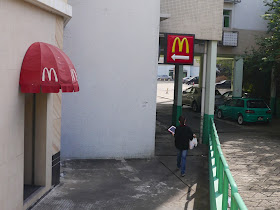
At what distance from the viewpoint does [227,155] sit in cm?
1274

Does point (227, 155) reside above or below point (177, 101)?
below

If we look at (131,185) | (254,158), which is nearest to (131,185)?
(131,185)

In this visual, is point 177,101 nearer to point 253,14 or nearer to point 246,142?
point 246,142

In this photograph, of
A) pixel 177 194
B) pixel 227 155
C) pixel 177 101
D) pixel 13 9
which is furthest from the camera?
pixel 177 101

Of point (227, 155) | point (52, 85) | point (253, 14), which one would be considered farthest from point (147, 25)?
point (253, 14)

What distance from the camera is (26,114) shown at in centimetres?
837

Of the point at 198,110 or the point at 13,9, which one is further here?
Answer: the point at 198,110

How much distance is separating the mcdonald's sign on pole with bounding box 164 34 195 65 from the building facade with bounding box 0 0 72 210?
5125 millimetres

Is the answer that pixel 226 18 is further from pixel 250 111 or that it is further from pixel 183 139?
pixel 183 139

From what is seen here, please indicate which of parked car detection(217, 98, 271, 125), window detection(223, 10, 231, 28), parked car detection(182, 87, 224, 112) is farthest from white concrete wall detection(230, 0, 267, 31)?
parked car detection(217, 98, 271, 125)

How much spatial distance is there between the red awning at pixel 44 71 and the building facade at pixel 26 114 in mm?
125

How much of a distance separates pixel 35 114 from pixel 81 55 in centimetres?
375

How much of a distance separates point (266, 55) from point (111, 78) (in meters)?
11.6

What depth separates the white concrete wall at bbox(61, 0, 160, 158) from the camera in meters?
11.6
